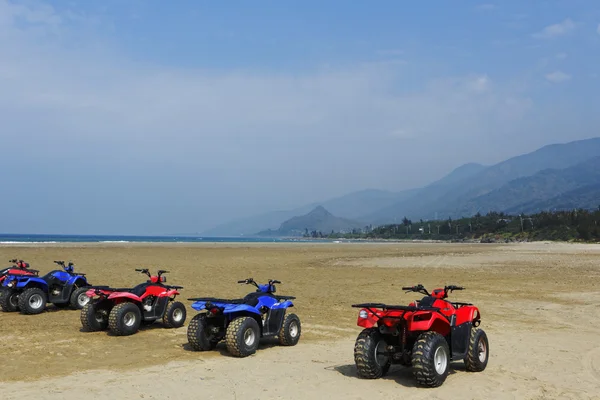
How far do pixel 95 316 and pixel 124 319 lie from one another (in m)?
0.95

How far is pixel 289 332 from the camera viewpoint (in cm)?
1140

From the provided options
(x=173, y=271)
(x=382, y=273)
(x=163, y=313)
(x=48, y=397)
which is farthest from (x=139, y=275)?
(x=48, y=397)

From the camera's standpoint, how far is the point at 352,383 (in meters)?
8.34

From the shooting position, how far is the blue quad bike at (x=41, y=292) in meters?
15.6

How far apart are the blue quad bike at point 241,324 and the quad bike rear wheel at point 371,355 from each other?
2566mm

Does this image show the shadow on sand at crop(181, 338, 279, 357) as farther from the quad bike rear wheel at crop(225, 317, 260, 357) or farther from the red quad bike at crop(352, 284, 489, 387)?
the red quad bike at crop(352, 284, 489, 387)

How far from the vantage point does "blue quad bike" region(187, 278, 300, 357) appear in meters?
10.2

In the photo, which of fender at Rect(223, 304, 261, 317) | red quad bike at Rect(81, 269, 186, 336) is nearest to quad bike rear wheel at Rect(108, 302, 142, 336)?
red quad bike at Rect(81, 269, 186, 336)

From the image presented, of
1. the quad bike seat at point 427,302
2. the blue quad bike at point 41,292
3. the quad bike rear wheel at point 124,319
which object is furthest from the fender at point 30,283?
the quad bike seat at point 427,302

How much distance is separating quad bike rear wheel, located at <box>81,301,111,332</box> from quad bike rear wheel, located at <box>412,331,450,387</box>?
26.2ft

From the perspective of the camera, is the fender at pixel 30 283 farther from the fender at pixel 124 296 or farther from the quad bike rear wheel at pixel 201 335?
the quad bike rear wheel at pixel 201 335

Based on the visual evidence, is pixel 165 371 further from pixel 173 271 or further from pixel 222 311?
pixel 173 271

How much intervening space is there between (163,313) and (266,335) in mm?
3574

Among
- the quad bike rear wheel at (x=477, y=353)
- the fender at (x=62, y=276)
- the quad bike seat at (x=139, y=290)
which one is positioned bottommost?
the quad bike rear wheel at (x=477, y=353)
